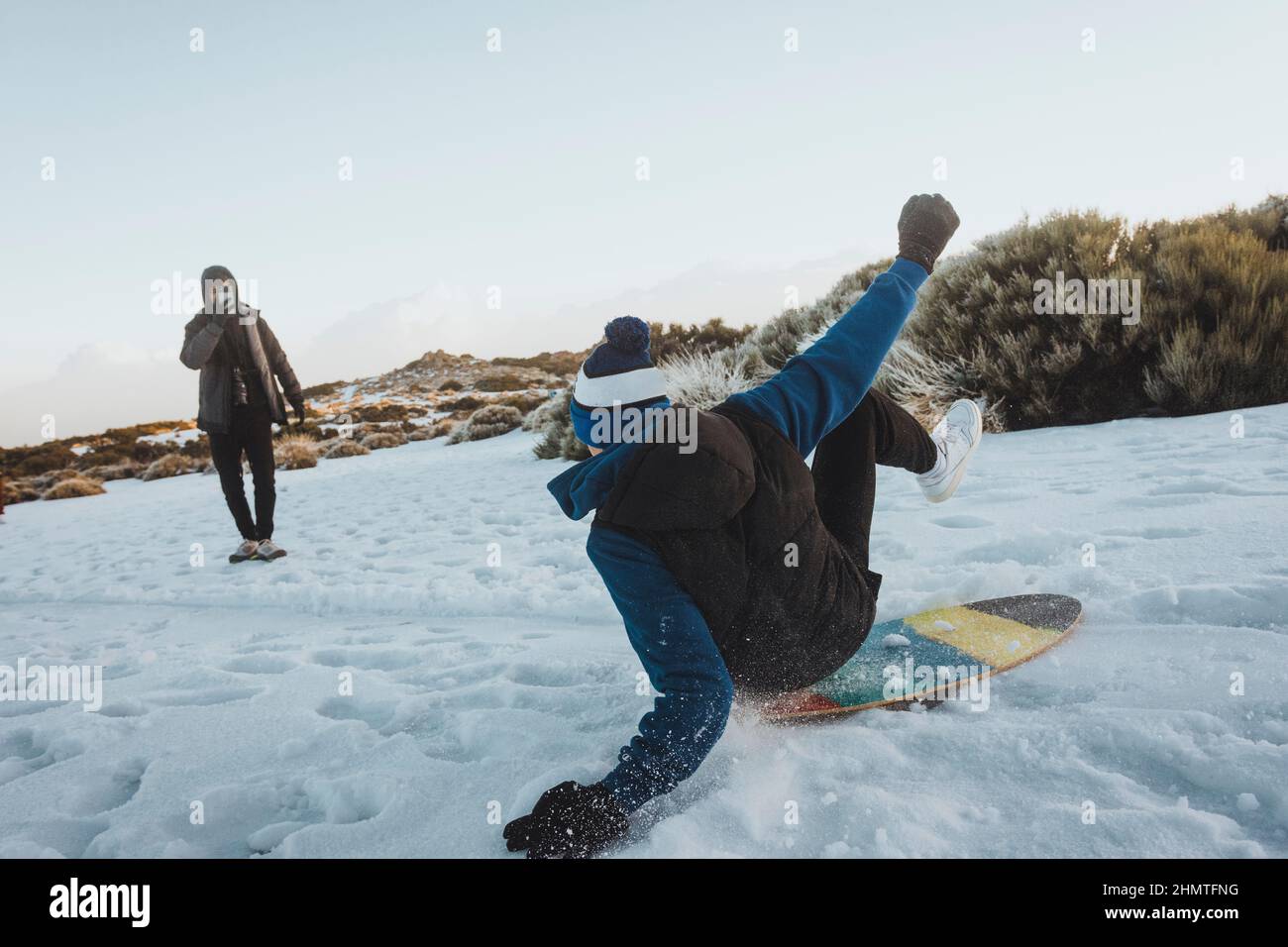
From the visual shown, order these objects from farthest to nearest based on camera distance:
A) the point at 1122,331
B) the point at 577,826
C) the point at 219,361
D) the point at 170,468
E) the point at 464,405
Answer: the point at 464,405 < the point at 170,468 < the point at 1122,331 < the point at 219,361 < the point at 577,826

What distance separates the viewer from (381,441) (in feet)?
52.9

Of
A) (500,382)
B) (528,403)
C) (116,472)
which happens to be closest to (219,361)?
(528,403)

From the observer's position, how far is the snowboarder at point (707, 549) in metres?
1.47

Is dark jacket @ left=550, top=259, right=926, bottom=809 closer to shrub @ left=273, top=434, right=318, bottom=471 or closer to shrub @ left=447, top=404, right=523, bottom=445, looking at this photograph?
shrub @ left=447, top=404, right=523, bottom=445

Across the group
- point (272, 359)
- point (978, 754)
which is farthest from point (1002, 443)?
point (272, 359)

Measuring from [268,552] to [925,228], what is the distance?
507 cm

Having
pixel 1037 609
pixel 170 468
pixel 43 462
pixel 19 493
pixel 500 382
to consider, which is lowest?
pixel 19 493

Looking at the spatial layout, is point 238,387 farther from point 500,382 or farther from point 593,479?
point 500,382

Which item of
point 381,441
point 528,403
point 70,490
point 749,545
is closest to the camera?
point 749,545

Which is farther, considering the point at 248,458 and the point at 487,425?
the point at 487,425

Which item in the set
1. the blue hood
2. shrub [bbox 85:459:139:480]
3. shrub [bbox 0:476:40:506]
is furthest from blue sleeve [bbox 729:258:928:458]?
shrub [bbox 85:459:139:480]

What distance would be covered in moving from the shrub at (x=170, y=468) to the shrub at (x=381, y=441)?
355 centimetres

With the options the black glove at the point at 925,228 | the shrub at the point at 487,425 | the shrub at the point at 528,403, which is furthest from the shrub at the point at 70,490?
the black glove at the point at 925,228

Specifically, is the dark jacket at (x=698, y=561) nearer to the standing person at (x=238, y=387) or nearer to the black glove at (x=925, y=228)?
the black glove at (x=925, y=228)
